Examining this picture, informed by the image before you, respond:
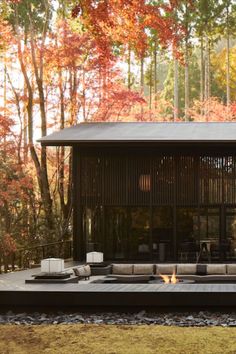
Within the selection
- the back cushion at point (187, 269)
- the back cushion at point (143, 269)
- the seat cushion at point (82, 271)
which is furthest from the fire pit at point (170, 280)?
the seat cushion at point (82, 271)

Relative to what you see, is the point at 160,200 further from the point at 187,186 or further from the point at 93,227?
the point at 93,227

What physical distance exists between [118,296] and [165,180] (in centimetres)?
969

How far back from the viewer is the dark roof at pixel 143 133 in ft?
70.2

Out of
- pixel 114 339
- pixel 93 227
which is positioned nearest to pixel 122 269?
pixel 93 227

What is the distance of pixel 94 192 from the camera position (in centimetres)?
2328

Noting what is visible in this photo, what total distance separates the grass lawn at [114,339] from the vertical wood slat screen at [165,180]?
10.7 meters

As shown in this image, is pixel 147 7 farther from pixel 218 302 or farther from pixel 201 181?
pixel 201 181

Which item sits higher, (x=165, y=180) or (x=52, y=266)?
(x=165, y=180)

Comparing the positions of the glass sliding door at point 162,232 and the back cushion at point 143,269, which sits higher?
the glass sliding door at point 162,232

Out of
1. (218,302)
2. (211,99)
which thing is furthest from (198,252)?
(211,99)

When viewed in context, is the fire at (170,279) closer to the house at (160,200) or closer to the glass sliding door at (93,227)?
the house at (160,200)

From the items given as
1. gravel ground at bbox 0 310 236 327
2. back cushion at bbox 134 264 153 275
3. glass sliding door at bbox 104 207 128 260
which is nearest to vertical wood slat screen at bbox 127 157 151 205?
glass sliding door at bbox 104 207 128 260

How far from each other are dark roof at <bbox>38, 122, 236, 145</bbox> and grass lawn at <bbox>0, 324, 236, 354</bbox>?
9748 millimetres

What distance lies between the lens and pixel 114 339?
11461mm
